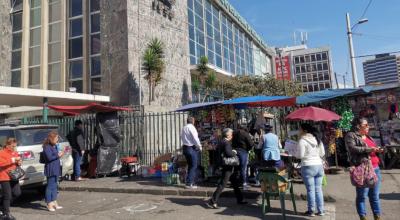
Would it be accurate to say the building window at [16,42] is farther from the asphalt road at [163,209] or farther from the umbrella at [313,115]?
the umbrella at [313,115]

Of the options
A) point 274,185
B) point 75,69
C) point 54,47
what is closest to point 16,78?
point 54,47

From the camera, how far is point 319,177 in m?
6.59

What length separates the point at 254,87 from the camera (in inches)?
1393

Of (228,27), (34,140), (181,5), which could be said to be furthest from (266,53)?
(34,140)

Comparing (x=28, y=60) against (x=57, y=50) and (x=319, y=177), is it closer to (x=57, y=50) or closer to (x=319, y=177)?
(x=57, y=50)

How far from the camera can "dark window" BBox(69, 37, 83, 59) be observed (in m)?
23.5

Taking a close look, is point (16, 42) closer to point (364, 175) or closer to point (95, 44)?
point (95, 44)

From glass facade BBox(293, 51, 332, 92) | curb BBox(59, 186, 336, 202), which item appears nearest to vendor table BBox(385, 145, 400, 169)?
curb BBox(59, 186, 336, 202)

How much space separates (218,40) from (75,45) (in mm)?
16781

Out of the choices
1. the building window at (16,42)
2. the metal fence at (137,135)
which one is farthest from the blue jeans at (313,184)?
the building window at (16,42)

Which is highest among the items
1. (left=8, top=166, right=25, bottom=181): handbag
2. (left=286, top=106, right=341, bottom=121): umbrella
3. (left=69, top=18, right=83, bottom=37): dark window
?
(left=69, top=18, right=83, bottom=37): dark window

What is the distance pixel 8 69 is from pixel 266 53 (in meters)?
43.4

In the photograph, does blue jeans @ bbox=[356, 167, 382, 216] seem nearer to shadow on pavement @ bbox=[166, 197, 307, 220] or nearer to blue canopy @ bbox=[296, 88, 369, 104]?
shadow on pavement @ bbox=[166, 197, 307, 220]

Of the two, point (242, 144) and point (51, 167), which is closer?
point (51, 167)
